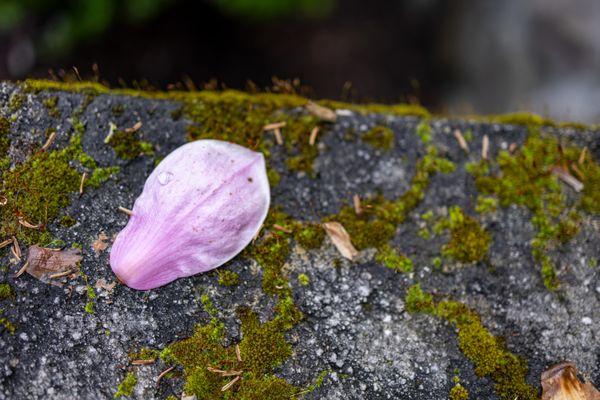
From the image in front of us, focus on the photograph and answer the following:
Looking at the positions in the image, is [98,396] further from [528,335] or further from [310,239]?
[528,335]

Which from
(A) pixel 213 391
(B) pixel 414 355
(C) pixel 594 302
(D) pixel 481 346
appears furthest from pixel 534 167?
(A) pixel 213 391

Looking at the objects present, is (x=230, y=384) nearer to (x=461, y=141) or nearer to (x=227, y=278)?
(x=227, y=278)

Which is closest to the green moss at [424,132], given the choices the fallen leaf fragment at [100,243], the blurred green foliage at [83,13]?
the fallen leaf fragment at [100,243]

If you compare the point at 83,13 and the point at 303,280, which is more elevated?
the point at 83,13

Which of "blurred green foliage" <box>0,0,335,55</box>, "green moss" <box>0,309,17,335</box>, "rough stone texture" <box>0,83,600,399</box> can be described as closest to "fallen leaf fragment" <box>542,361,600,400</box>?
"rough stone texture" <box>0,83,600,399</box>

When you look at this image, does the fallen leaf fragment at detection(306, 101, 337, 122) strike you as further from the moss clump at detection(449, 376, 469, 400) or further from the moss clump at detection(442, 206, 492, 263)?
the moss clump at detection(449, 376, 469, 400)

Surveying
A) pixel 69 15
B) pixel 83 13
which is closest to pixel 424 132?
pixel 83 13
